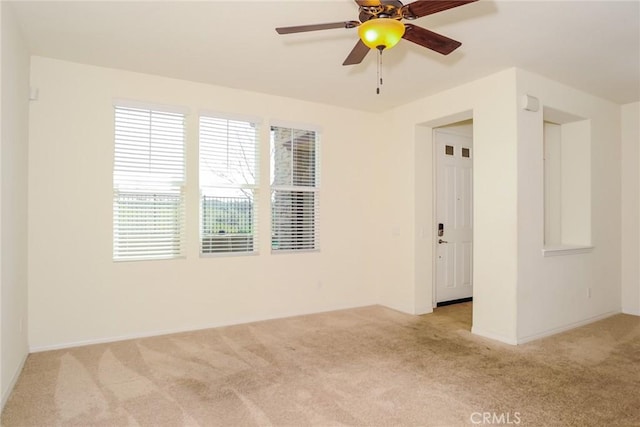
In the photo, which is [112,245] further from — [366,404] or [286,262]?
[366,404]

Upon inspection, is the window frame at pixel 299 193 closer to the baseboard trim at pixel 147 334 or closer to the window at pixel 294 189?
the window at pixel 294 189

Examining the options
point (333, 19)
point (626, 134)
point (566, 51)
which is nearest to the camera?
point (333, 19)

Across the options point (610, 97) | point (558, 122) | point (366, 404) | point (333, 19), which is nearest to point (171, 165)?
point (333, 19)

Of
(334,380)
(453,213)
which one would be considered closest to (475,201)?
(453,213)

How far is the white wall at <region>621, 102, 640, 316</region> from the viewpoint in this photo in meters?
4.86

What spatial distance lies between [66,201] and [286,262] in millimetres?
2388

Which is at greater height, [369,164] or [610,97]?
[610,97]

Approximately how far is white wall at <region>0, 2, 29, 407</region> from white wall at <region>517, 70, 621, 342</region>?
4208 millimetres

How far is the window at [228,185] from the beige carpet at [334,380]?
1006 millimetres

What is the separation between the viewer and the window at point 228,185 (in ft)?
13.7

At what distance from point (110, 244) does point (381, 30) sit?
3.19 metres

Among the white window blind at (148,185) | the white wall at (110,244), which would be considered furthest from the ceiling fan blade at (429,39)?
the white window blind at (148,185)

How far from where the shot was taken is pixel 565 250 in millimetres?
4109

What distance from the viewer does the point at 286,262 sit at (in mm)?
4660
